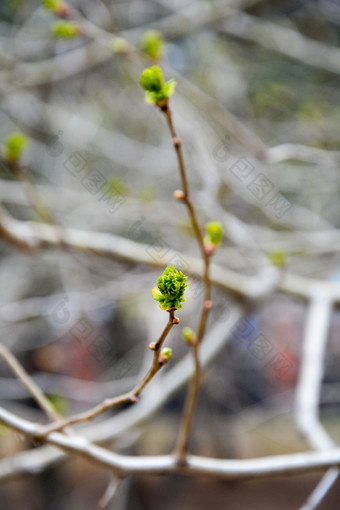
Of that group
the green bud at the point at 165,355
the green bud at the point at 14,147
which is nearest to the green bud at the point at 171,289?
the green bud at the point at 165,355

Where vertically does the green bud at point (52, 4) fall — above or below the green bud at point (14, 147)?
above

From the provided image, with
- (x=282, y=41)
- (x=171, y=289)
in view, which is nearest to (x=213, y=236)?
(x=171, y=289)

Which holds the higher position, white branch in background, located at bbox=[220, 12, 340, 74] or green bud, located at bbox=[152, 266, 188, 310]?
white branch in background, located at bbox=[220, 12, 340, 74]

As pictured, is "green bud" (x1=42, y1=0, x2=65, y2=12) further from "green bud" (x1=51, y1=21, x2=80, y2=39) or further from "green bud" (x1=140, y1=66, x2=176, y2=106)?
"green bud" (x1=140, y1=66, x2=176, y2=106)

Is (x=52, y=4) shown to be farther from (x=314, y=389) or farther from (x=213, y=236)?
(x=314, y=389)

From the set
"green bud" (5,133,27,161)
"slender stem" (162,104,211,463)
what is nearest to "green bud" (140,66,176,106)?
"slender stem" (162,104,211,463)

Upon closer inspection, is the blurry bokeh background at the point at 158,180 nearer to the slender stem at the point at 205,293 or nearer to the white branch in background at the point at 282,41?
the white branch in background at the point at 282,41
